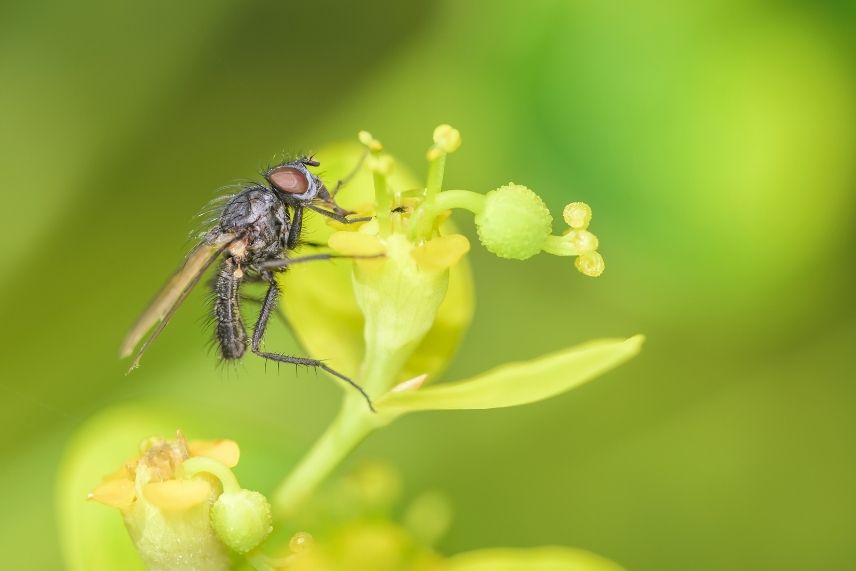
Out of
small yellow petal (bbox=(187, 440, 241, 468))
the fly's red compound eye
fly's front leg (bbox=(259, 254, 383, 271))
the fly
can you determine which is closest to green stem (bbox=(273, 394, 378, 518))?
small yellow petal (bbox=(187, 440, 241, 468))

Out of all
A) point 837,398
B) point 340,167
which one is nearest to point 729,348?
point 837,398

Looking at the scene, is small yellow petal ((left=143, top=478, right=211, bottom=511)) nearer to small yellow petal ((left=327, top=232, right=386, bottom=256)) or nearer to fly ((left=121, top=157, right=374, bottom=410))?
small yellow petal ((left=327, top=232, right=386, bottom=256))

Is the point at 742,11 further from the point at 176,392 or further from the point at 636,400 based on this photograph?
the point at 176,392

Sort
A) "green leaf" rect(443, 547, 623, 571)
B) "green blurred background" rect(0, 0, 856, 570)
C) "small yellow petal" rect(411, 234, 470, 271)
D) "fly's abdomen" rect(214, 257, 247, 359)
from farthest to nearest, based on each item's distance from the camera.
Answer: "green blurred background" rect(0, 0, 856, 570) → "fly's abdomen" rect(214, 257, 247, 359) → "green leaf" rect(443, 547, 623, 571) → "small yellow petal" rect(411, 234, 470, 271)

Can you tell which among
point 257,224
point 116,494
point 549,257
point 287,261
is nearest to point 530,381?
point 116,494

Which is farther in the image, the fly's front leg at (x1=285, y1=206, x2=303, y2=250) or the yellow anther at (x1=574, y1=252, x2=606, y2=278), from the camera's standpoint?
the fly's front leg at (x1=285, y1=206, x2=303, y2=250)

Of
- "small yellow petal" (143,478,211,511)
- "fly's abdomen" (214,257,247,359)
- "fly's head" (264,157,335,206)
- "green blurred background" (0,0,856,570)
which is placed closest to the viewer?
"small yellow petal" (143,478,211,511)
